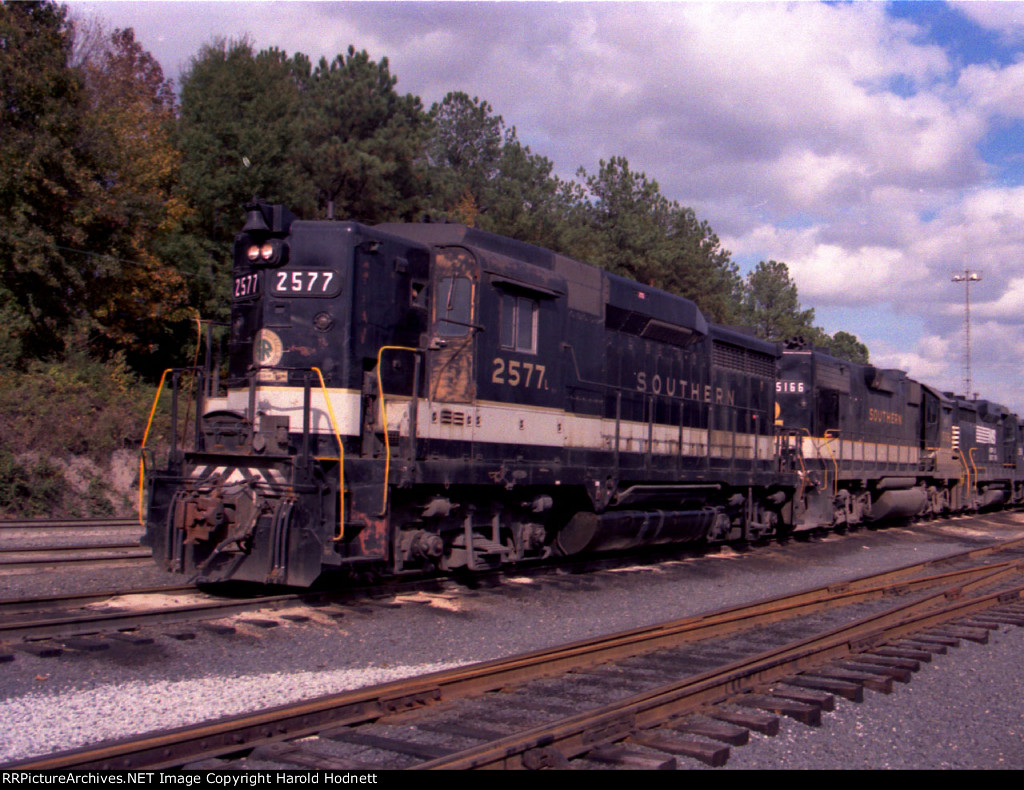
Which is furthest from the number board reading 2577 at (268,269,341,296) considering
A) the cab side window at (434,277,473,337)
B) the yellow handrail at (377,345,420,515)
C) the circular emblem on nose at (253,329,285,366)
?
the cab side window at (434,277,473,337)

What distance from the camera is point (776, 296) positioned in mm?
67812

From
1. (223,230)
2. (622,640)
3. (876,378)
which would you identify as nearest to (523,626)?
(622,640)

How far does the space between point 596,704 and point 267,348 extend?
14.8 feet

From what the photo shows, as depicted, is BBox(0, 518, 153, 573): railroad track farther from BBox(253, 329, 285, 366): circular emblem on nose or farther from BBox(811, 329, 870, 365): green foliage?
BBox(811, 329, 870, 365): green foliage

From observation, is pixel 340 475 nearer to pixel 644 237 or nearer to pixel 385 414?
pixel 385 414

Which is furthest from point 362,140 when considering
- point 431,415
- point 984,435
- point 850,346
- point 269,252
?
point 850,346

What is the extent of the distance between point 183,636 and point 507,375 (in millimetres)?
3864

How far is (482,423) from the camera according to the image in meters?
8.27

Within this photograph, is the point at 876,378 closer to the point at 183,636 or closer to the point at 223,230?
the point at 183,636

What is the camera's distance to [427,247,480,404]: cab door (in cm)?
798

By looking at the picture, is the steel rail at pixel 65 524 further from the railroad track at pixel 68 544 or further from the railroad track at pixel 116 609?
the railroad track at pixel 116 609

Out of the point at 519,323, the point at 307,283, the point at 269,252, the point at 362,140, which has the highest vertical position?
the point at 362,140

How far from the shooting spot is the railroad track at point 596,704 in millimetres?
3836

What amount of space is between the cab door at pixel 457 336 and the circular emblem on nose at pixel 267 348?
1.38m
